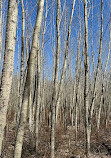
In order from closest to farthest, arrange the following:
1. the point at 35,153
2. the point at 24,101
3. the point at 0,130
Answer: the point at 0,130
the point at 24,101
the point at 35,153

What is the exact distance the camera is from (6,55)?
1.44 meters

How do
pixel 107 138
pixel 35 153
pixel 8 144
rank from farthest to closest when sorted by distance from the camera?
1. pixel 107 138
2. pixel 8 144
3. pixel 35 153

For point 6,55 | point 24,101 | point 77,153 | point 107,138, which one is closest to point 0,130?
point 24,101

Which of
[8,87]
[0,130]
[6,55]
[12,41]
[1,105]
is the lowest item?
[0,130]

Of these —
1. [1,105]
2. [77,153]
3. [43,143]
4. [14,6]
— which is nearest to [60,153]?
[77,153]

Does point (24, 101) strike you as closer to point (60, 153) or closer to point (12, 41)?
point (12, 41)

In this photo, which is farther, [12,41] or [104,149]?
[104,149]

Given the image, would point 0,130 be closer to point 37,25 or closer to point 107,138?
point 37,25

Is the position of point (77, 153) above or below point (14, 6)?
below

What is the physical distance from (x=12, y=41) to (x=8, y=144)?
12.1 feet

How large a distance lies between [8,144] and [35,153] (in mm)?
1015

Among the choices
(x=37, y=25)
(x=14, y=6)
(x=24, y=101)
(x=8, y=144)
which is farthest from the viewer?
(x=8, y=144)

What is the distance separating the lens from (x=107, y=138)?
5375mm

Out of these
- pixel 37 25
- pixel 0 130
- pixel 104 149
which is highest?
pixel 37 25
